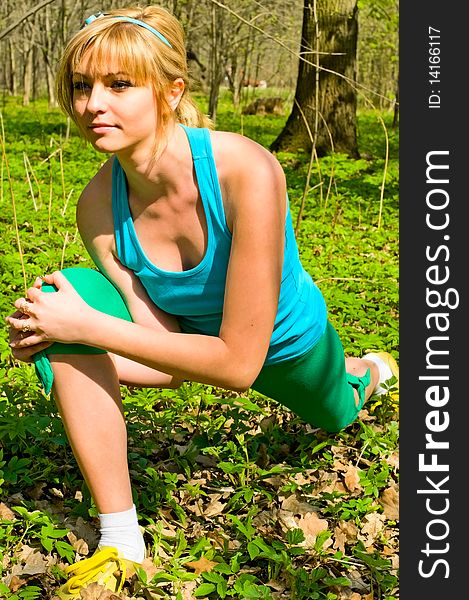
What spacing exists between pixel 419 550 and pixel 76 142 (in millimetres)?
9665

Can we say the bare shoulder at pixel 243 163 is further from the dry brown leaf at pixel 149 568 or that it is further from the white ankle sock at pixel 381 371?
the white ankle sock at pixel 381 371

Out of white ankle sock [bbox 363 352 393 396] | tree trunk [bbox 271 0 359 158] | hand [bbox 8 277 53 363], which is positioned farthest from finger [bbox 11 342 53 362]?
tree trunk [bbox 271 0 359 158]

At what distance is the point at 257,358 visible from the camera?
6.23 ft

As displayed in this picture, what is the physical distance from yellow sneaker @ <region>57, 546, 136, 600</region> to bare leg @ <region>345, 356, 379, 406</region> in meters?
1.13

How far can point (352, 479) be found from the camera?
2488mm

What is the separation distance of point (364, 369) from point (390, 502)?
56cm

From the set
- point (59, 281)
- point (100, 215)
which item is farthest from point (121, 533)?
point (100, 215)

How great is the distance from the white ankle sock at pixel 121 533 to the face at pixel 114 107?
0.91 metres

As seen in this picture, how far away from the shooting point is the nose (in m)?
1.83

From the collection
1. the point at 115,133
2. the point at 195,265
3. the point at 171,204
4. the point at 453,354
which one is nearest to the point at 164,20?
the point at 115,133

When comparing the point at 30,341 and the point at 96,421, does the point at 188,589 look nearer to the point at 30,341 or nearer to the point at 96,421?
the point at 96,421

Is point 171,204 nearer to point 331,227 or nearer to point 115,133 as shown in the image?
point 115,133

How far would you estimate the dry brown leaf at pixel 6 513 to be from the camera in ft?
7.17

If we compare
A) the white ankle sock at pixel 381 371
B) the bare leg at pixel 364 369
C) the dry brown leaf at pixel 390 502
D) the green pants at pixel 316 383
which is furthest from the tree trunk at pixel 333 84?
the dry brown leaf at pixel 390 502
